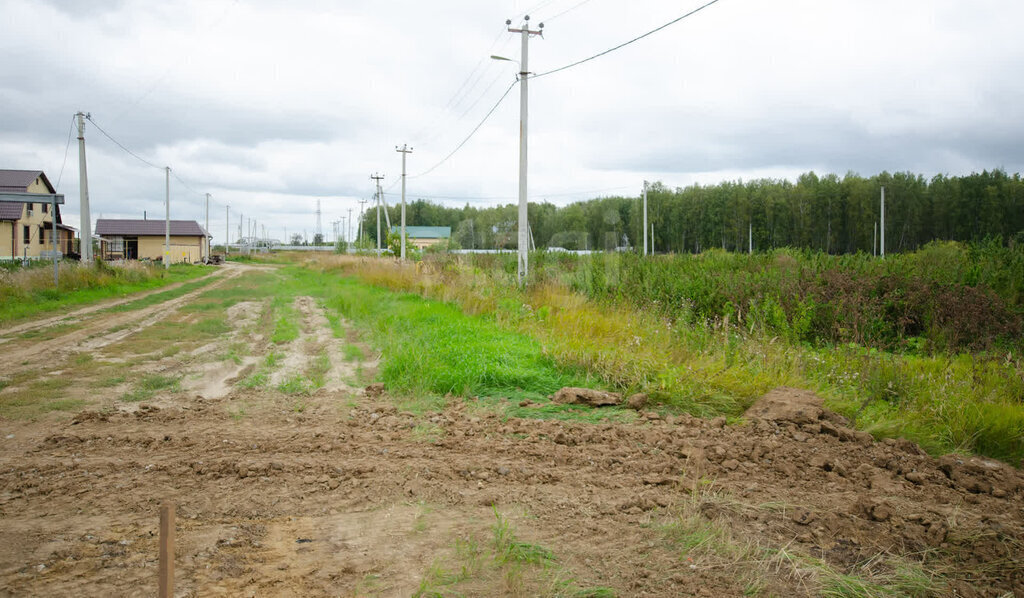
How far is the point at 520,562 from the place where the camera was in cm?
322

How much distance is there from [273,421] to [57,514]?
7.38 ft

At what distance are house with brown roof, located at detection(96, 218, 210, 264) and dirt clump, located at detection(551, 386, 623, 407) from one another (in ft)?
202

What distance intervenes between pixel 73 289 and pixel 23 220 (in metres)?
27.0

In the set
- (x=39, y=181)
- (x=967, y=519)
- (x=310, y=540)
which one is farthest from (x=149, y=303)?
(x=39, y=181)

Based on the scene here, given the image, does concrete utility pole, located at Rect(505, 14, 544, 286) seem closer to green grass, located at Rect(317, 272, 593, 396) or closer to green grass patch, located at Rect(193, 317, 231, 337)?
green grass, located at Rect(317, 272, 593, 396)

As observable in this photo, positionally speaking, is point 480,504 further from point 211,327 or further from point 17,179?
point 17,179

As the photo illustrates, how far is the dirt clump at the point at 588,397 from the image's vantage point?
6.54 metres

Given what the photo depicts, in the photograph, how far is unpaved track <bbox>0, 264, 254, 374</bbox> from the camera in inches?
349

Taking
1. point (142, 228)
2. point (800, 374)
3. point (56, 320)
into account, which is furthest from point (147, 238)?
point (800, 374)

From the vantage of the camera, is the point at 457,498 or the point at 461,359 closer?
the point at 457,498

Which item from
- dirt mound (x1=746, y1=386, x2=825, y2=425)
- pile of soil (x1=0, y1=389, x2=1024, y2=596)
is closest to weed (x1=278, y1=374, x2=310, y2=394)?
pile of soil (x1=0, y1=389, x2=1024, y2=596)

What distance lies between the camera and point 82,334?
11219mm

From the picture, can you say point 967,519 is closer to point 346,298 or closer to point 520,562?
point 520,562

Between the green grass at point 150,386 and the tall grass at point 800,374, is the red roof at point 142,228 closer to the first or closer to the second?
the green grass at point 150,386
